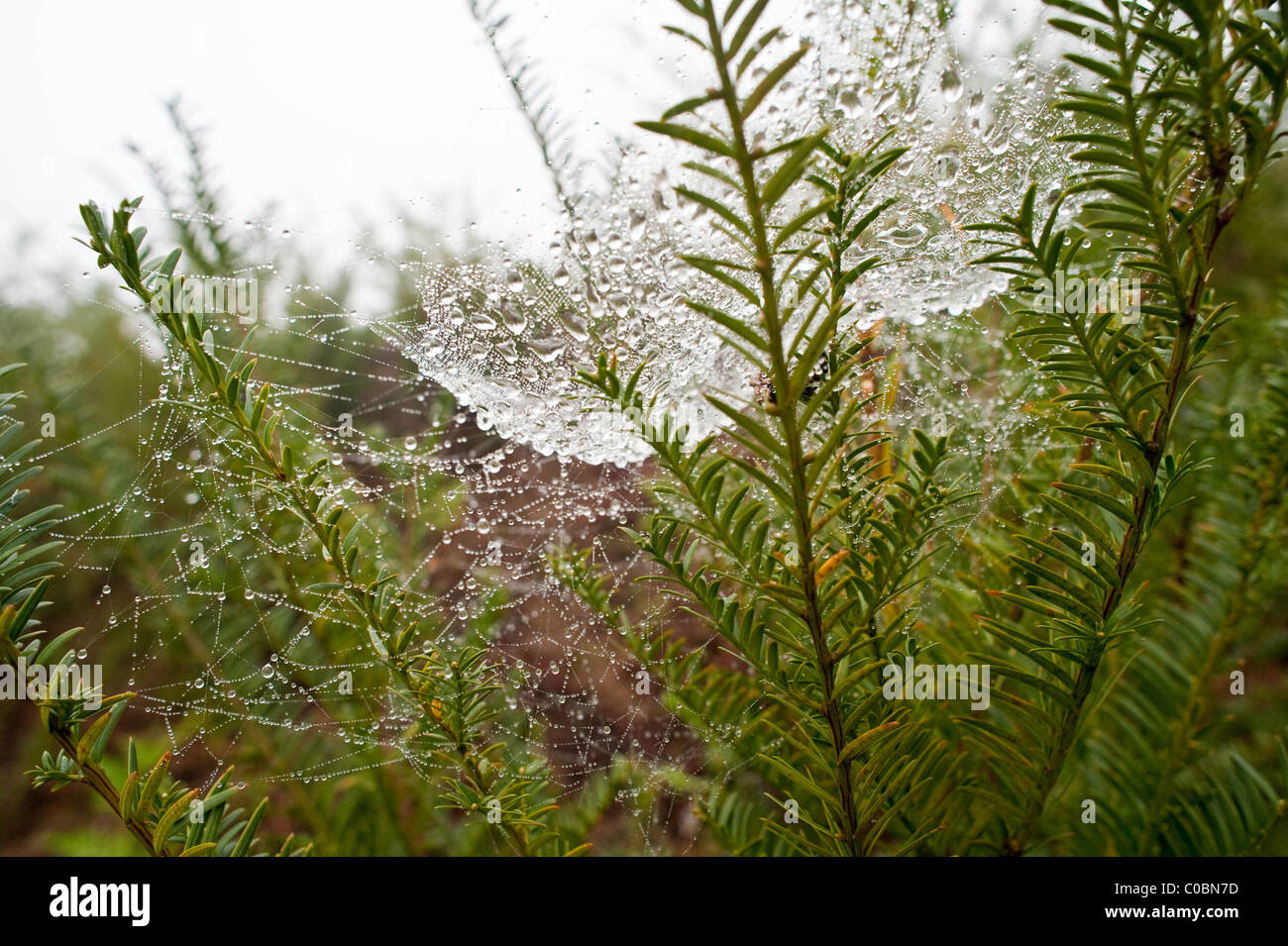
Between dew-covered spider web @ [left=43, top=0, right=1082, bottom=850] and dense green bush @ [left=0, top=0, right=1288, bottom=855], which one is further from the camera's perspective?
dew-covered spider web @ [left=43, top=0, right=1082, bottom=850]

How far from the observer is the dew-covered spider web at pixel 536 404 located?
0.71 metres

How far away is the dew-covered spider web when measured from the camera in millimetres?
710

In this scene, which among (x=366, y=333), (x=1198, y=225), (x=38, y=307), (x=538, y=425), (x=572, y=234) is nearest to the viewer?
(x=1198, y=225)

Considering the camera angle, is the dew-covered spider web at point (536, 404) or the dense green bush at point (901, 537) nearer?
the dense green bush at point (901, 537)

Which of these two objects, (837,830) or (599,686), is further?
(599,686)

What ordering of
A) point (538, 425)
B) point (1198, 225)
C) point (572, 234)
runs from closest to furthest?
point (1198, 225)
point (572, 234)
point (538, 425)

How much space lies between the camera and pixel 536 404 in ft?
2.77

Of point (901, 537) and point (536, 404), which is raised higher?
point (536, 404)

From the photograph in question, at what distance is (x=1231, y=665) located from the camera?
0.79m

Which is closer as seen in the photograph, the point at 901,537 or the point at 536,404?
the point at 901,537

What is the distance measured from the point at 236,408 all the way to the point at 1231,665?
1.01 meters

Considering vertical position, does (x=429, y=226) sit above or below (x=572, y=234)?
above
